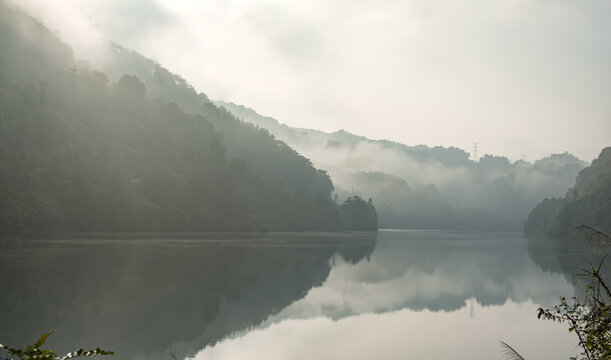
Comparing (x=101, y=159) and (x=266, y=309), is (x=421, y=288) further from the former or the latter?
(x=101, y=159)

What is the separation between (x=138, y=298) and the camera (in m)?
27.7

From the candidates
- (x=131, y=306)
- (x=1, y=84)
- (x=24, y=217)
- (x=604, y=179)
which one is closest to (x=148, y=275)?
(x=131, y=306)

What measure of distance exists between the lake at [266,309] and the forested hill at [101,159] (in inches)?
2570

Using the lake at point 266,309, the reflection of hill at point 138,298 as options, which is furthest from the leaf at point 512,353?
the reflection of hill at point 138,298

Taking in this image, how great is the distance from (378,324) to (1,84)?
404ft

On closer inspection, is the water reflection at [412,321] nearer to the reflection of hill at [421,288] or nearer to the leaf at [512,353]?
the reflection of hill at [421,288]

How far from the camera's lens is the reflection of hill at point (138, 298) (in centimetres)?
1981

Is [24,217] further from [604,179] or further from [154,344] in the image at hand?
[604,179]

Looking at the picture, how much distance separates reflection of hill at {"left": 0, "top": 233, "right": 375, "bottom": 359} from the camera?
65.0 ft

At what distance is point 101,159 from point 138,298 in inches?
4258

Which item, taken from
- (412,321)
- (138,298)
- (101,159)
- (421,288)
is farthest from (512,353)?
(101,159)

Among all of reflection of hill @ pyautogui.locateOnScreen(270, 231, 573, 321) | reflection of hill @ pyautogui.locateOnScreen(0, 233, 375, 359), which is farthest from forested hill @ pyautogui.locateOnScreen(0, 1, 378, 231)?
Answer: reflection of hill @ pyautogui.locateOnScreen(270, 231, 573, 321)

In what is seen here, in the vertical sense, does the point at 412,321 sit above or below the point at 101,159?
below

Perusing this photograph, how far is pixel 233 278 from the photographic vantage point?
127ft
